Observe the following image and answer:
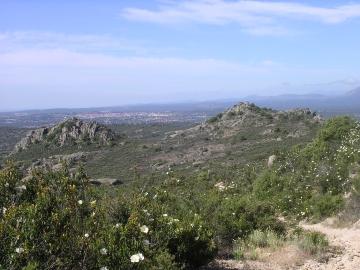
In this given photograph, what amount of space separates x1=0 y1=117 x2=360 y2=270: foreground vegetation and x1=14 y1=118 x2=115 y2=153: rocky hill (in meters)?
48.1

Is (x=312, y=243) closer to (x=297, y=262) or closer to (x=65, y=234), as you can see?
(x=297, y=262)

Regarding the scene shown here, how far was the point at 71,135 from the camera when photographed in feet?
219

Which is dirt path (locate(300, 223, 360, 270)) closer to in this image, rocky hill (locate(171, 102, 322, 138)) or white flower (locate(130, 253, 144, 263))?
white flower (locate(130, 253, 144, 263))

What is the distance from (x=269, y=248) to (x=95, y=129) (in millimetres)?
56970

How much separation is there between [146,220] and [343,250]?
18.9 ft

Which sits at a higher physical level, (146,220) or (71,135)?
(146,220)

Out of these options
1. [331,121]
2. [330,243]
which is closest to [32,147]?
[331,121]

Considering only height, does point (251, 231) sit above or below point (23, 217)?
below

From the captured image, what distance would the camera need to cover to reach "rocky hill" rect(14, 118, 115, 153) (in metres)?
65.3

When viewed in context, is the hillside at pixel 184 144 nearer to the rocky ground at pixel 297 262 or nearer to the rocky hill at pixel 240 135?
the rocky hill at pixel 240 135

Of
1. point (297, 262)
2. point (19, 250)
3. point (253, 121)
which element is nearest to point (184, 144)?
point (253, 121)

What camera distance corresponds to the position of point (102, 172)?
1852 inches

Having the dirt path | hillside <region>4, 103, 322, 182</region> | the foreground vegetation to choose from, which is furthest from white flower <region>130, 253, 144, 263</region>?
hillside <region>4, 103, 322, 182</region>

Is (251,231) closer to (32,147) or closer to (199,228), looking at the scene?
(199,228)
